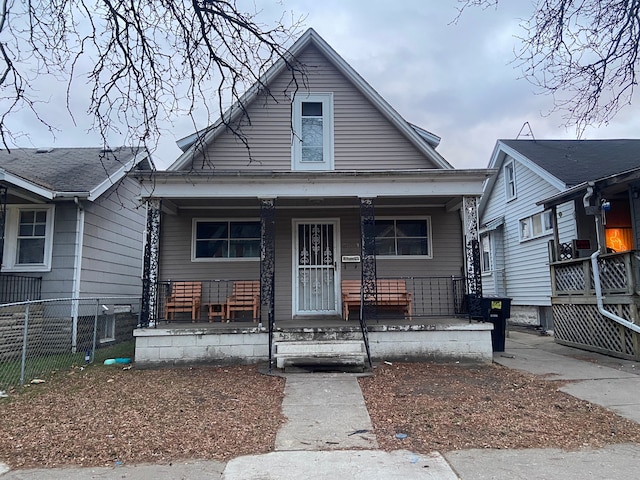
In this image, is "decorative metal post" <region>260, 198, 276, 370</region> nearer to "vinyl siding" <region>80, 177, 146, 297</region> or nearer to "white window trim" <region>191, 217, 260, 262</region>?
"white window trim" <region>191, 217, 260, 262</region>

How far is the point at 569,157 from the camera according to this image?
13.1 metres

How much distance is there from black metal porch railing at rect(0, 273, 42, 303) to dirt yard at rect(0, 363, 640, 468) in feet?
10.9

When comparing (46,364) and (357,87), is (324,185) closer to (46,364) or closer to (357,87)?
(357,87)

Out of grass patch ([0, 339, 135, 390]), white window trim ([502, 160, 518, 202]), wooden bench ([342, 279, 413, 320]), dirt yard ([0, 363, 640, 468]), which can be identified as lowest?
dirt yard ([0, 363, 640, 468])

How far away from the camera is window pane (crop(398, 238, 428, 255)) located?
9617 millimetres

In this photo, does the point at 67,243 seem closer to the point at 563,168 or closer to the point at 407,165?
the point at 407,165

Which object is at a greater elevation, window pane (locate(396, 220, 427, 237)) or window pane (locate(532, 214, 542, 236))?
window pane (locate(532, 214, 542, 236))

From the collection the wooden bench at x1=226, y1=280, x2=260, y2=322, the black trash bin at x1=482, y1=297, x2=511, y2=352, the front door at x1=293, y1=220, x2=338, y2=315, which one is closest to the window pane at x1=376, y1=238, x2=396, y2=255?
the front door at x1=293, y1=220, x2=338, y2=315

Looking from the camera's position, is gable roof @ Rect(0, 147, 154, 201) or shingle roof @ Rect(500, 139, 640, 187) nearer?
gable roof @ Rect(0, 147, 154, 201)

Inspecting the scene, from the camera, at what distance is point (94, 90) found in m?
4.50

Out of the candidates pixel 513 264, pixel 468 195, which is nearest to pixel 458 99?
pixel 468 195

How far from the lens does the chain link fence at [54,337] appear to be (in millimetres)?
7527

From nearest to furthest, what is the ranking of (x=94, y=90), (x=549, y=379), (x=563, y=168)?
(x=94, y=90)
(x=549, y=379)
(x=563, y=168)

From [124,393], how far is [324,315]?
14.7 ft
